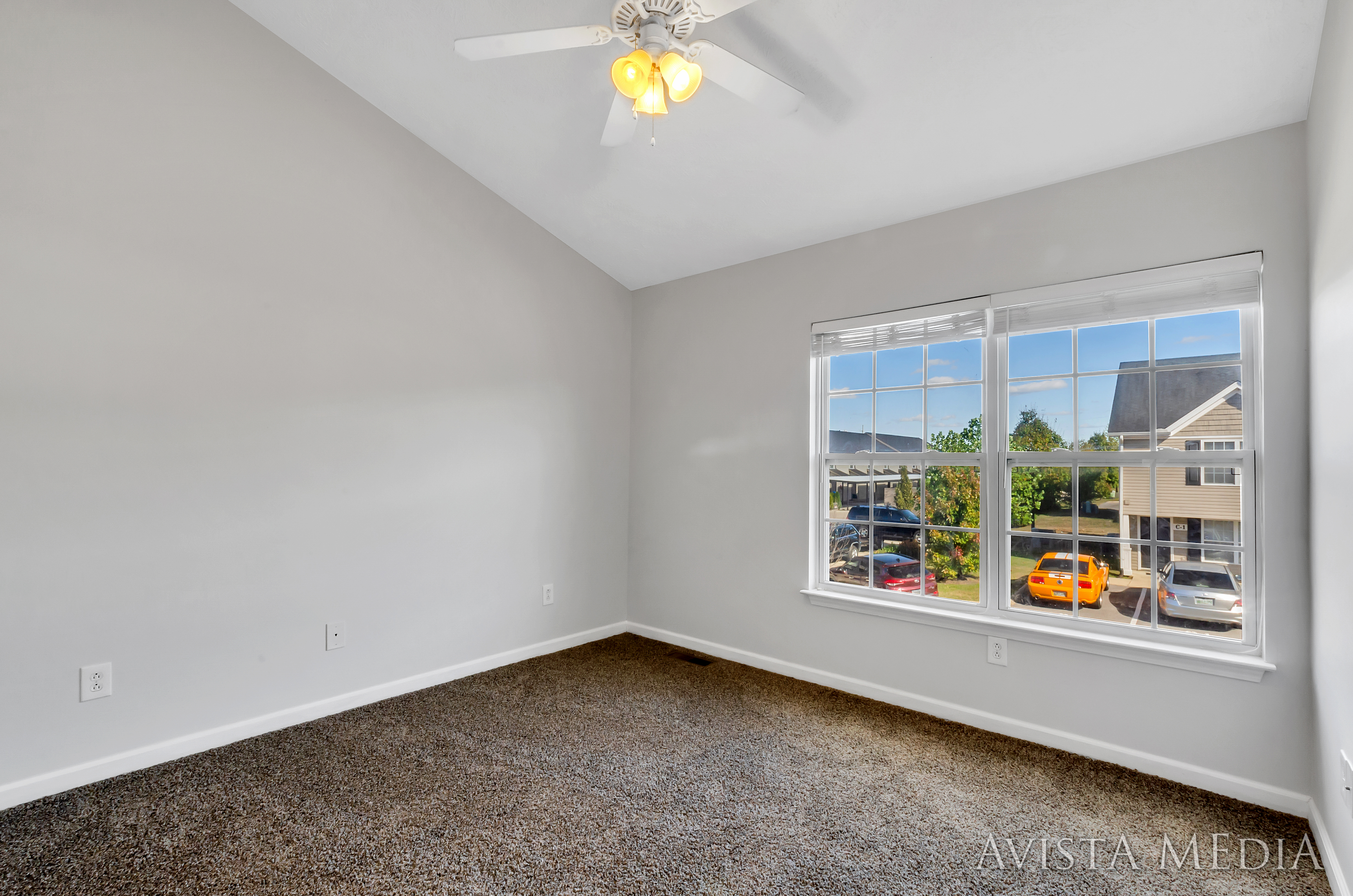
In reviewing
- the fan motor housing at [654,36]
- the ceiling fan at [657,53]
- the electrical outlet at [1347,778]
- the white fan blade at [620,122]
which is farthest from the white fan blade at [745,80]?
the electrical outlet at [1347,778]

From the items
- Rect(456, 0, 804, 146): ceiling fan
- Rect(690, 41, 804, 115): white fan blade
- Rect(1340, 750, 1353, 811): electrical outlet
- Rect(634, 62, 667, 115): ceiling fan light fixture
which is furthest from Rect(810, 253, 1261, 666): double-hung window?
Rect(634, 62, 667, 115): ceiling fan light fixture

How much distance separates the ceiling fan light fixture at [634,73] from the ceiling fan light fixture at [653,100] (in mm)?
11

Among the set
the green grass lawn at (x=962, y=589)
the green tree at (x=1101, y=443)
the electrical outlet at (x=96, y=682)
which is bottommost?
the electrical outlet at (x=96, y=682)

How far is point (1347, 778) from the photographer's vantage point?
163 cm

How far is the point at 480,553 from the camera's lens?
3.40m

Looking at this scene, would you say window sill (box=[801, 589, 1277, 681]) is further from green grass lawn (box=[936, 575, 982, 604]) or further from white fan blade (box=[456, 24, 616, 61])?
white fan blade (box=[456, 24, 616, 61])

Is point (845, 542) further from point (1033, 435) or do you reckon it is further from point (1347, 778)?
point (1347, 778)

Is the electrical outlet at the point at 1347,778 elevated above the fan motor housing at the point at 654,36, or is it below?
below

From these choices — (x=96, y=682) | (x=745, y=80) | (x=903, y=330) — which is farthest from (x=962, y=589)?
(x=96, y=682)

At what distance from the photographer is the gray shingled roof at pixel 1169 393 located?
91.5 inches

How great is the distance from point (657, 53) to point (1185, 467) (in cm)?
236

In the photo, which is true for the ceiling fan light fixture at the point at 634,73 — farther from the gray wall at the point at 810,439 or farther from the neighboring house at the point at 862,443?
the neighboring house at the point at 862,443

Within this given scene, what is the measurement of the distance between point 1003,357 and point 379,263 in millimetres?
2874

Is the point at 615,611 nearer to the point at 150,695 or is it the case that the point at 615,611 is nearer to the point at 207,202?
the point at 150,695
